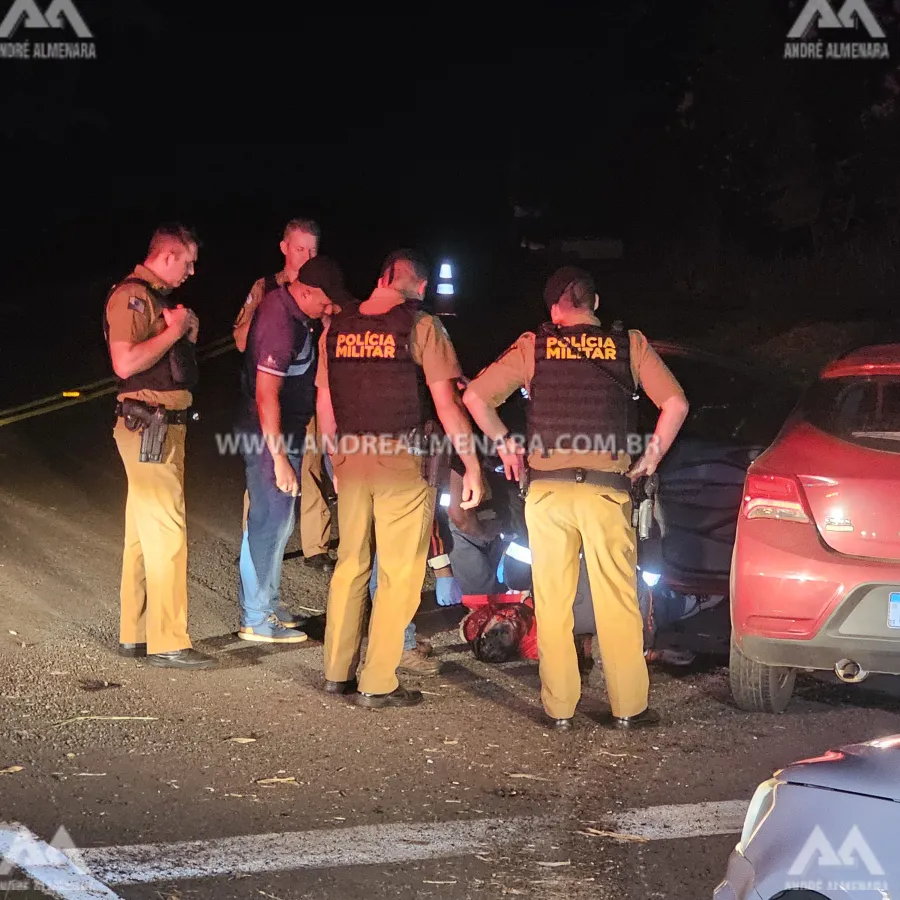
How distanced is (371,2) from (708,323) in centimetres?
3997

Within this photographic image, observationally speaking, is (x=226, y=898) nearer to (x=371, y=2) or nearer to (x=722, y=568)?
(x=722, y=568)

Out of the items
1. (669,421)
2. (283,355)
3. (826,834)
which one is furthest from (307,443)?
(826,834)

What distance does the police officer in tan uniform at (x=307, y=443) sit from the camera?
719cm

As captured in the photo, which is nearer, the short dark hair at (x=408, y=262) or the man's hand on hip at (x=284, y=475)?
the short dark hair at (x=408, y=262)

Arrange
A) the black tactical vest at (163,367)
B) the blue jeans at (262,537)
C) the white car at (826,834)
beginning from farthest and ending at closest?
the blue jeans at (262,537) < the black tactical vest at (163,367) < the white car at (826,834)

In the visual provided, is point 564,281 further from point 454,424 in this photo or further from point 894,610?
point 894,610

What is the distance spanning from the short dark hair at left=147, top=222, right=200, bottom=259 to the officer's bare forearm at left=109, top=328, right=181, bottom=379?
405 millimetres

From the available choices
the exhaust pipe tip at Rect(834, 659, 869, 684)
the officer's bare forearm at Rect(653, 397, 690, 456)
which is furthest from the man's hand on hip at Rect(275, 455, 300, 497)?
the exhaust pipe tip at Rect(834, 659, 869, 684)

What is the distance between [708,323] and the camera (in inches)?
912

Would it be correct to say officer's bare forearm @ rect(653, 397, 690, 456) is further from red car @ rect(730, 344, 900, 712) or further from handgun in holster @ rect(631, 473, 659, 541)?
red car @ rect(730, 344, 900, 712)

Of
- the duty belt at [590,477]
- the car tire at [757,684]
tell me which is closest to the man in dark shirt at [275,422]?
the duty belt at [590,477]

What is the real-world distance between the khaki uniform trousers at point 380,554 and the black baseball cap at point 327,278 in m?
0.81

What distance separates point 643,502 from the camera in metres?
6.03

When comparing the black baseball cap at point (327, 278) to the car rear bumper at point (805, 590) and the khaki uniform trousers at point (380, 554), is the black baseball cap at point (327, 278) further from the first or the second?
the car rear bumper at point (805, 590)
